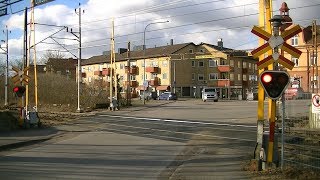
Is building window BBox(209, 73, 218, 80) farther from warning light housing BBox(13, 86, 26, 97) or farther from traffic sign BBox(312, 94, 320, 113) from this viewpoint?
traffic sign BBox(312, 94, 320, 113)

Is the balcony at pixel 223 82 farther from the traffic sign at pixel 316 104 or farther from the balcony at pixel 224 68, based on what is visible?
the traffic sign at pixel 316 104

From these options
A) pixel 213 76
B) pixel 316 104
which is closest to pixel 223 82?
pixel 213 76

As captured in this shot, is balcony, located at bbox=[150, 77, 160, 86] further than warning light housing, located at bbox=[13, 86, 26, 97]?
Yes

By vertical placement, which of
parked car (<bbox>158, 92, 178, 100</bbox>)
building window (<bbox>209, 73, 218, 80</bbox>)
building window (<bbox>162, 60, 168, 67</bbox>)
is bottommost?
parked car (<bbox>158, 92, 178, 100</bbox>)

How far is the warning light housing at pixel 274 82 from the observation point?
30.1 feet

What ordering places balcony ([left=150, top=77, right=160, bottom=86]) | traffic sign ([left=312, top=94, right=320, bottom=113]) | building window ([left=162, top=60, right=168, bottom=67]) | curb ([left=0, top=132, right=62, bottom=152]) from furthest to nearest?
balcony ([left=150, top=77, right=160, bottom=86])
building window ([left=162, top=60, right=168, bottom=67])
traffic sign ([left=312, top=94, right=320, bottom=113])
curb ([left=0, top=132, right=62, bottom=152])

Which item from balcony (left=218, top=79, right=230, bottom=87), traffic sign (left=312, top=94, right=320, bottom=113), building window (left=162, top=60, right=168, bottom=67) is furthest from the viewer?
balcony (left=218, top=79, right=230, bottom=87)

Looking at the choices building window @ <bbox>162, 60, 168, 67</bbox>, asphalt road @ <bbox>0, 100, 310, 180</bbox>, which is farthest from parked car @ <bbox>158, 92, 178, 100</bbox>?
asphalt road @ <bbox>0, 100, 310, 180</bbox>

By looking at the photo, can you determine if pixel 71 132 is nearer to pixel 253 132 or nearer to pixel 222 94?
pixel 253 132

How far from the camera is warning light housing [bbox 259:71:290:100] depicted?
362 inches

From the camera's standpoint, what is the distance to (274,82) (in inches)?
364

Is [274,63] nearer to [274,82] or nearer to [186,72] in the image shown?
[274,82]

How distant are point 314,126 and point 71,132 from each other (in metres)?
12.1

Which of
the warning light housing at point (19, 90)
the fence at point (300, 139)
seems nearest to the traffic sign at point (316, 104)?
the fence at point (300, 139)
